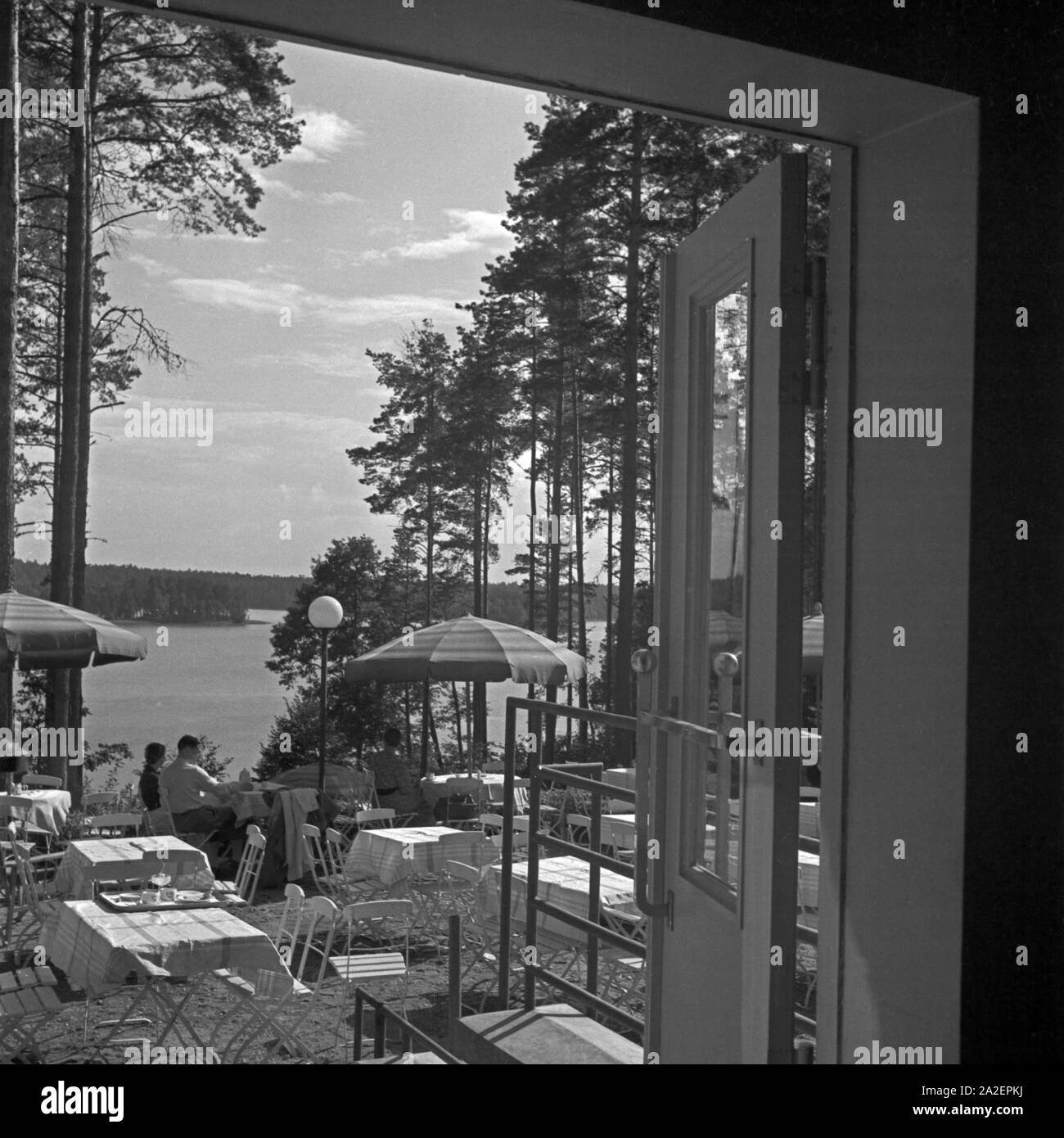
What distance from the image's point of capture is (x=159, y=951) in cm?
496

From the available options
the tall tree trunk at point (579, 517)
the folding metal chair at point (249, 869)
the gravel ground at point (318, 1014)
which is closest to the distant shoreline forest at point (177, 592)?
the tall tree trunk at point (579, 517)

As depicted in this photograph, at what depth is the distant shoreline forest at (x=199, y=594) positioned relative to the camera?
27.2 metres

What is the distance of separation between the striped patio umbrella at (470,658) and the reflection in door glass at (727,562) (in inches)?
305

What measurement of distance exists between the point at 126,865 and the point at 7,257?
6464 mm

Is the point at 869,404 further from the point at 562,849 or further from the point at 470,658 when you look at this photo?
the point at 470,658

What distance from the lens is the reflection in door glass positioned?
265 cm

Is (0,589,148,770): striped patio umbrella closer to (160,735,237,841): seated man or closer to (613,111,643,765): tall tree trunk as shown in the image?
(160,735,237,841): seated man

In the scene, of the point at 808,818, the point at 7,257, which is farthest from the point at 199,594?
the point at 808,818

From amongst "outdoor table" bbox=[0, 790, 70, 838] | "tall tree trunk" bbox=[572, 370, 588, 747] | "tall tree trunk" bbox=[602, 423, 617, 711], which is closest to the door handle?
"outdoor table" bbox=[0, 790, 70, 838]

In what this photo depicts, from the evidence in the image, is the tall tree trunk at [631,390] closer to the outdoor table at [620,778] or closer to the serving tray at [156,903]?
the outdoor table at [620,778]

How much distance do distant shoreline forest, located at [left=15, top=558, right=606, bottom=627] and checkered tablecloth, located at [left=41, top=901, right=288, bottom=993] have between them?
20.7m

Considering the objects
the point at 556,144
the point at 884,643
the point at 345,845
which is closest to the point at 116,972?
the point at 884,643

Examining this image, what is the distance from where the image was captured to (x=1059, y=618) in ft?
8.02

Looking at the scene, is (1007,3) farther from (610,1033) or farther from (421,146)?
(421,146)
